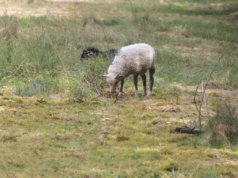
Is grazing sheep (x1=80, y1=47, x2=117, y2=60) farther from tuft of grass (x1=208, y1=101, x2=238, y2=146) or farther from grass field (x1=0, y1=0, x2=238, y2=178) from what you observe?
tuft of grass (x1=208, y1=101, x2=238, y2=146)

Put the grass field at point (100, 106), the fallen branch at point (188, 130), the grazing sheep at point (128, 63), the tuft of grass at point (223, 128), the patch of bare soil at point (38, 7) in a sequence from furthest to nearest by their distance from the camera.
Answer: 1. the patch of bare soil at point (38, 7)
2. the grazing sheep at point (128, 63)
3. the fallen branch at point (188, 130)
4. the tuft of grass at point (223, 128)
5. the grass field at point (100, 106)

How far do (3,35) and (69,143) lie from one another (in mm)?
8073

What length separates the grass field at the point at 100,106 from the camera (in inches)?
375

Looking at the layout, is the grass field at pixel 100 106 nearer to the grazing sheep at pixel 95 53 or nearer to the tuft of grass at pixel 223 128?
the tuft of grass at pixel 223 128

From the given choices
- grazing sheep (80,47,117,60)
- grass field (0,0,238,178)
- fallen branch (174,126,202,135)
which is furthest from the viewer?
grazing sheep (80,47,117,60)

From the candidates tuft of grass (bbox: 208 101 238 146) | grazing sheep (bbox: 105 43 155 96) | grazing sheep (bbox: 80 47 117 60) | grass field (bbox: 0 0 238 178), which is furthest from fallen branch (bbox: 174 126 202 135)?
grazing sheep (bbox: 80 47 117 60)

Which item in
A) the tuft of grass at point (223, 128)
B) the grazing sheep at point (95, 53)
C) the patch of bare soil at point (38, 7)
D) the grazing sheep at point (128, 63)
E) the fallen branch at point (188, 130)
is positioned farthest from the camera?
the patch of bare soil at point (38, 7)

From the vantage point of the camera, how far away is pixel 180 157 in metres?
9.99

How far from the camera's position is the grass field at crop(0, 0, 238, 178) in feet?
31.2

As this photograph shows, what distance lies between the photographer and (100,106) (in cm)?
1350

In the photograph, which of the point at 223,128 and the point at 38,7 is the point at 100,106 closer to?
the point at 223,128

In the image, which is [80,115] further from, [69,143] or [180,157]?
[180,157]

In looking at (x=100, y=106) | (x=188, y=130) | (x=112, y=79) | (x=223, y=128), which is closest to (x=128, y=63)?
(x=112, y=79)

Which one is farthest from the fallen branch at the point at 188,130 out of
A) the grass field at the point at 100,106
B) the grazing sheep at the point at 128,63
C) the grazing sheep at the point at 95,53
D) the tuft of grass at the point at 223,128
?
the grazing sheep at the point at 95,53
